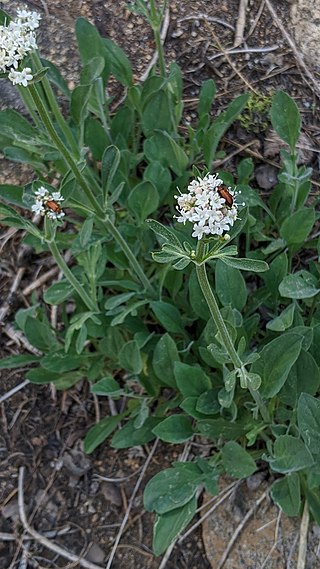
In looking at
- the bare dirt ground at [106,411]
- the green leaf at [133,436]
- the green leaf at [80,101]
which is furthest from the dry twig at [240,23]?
the green leaf at [133,436]

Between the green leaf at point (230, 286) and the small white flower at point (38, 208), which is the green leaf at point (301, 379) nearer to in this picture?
Result: the green leaf at point (230, 286)

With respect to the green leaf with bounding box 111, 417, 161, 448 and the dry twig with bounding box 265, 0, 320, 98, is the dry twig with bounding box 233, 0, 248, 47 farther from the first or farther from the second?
the green leaf with bounding box 111, 417, 161, 448

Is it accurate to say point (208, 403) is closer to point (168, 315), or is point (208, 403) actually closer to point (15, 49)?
point (168, 315)

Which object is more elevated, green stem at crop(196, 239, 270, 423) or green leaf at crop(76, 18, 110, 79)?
green leaf at crop(76, 18, 110, 79)

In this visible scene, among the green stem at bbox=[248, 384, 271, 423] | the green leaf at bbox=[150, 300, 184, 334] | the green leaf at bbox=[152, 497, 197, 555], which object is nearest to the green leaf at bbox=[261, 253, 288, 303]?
the green leaf at bbox=[150, 300, 184, 334]

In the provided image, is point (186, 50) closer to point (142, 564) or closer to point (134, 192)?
point (134, 192)

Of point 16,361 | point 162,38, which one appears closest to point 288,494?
point 16,361
